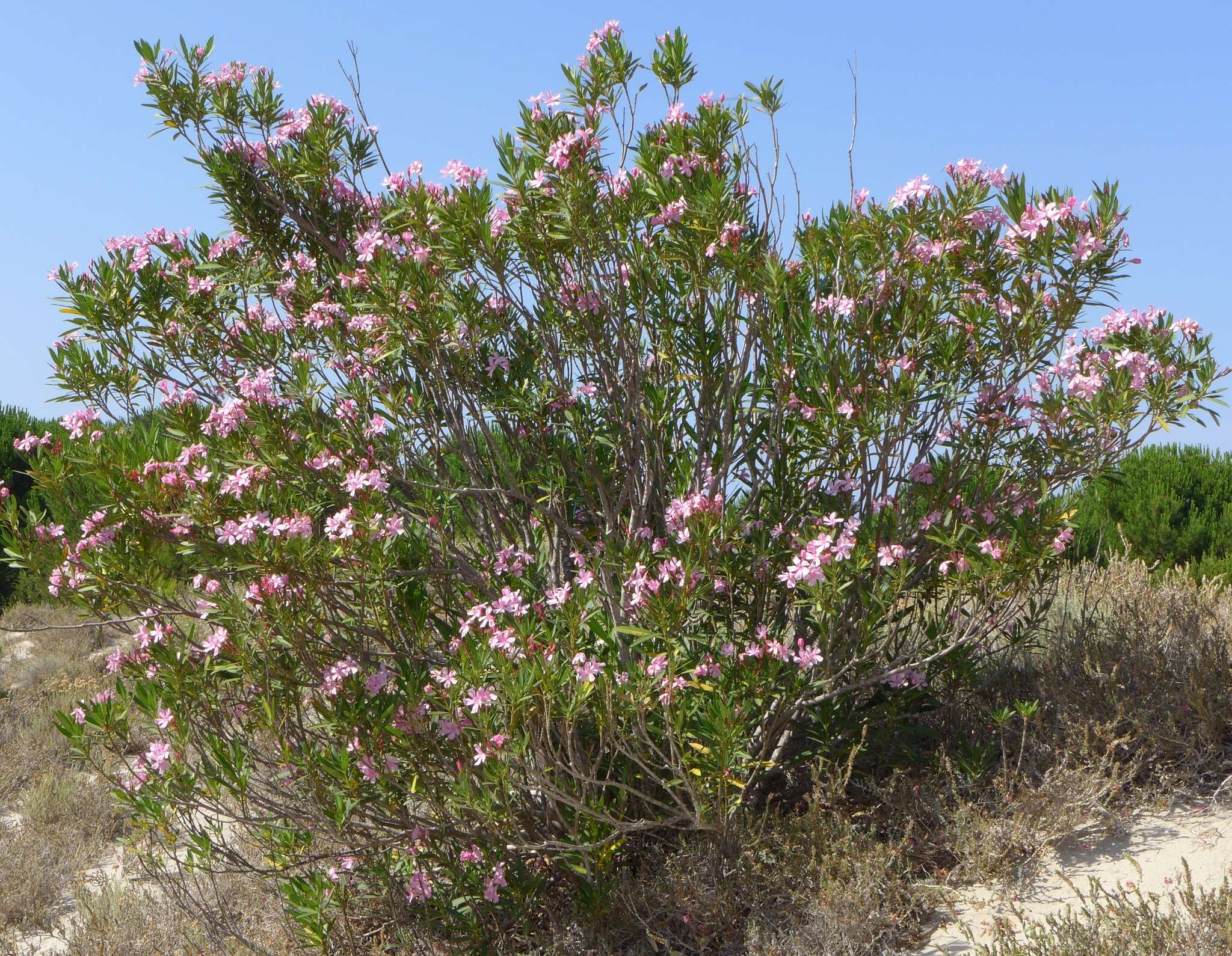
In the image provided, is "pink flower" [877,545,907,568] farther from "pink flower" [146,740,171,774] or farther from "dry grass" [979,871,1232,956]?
"pink flower" [146,740,171,774]

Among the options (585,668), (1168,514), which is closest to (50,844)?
(585,668)

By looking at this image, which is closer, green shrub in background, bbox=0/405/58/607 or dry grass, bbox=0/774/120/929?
dry grass, bbox=0/774/120/929

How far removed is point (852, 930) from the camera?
390cm

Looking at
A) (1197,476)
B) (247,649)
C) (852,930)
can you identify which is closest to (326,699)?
(247,649)

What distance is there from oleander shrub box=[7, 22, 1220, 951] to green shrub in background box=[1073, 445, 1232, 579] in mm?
6607

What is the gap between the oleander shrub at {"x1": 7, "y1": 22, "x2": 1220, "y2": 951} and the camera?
3.79 metres

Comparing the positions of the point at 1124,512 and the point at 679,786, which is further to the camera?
the point at 1124,512

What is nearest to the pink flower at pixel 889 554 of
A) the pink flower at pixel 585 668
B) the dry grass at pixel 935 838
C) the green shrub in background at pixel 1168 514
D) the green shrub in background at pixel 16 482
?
the dry grass at pixel 935 838

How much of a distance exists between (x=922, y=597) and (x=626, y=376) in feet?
5.52

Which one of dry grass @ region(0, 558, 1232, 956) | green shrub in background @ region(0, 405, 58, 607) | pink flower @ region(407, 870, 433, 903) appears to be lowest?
dry grass @ region(0, 558, 1232, 956)

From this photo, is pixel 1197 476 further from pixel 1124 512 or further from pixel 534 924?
pixel 534 924

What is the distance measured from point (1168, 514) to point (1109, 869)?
24.5 feet

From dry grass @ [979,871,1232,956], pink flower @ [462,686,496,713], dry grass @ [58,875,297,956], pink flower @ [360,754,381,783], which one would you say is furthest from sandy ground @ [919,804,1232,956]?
dry grass @ [58,875,297,956]

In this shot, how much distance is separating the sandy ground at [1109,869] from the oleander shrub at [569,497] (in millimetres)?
871
